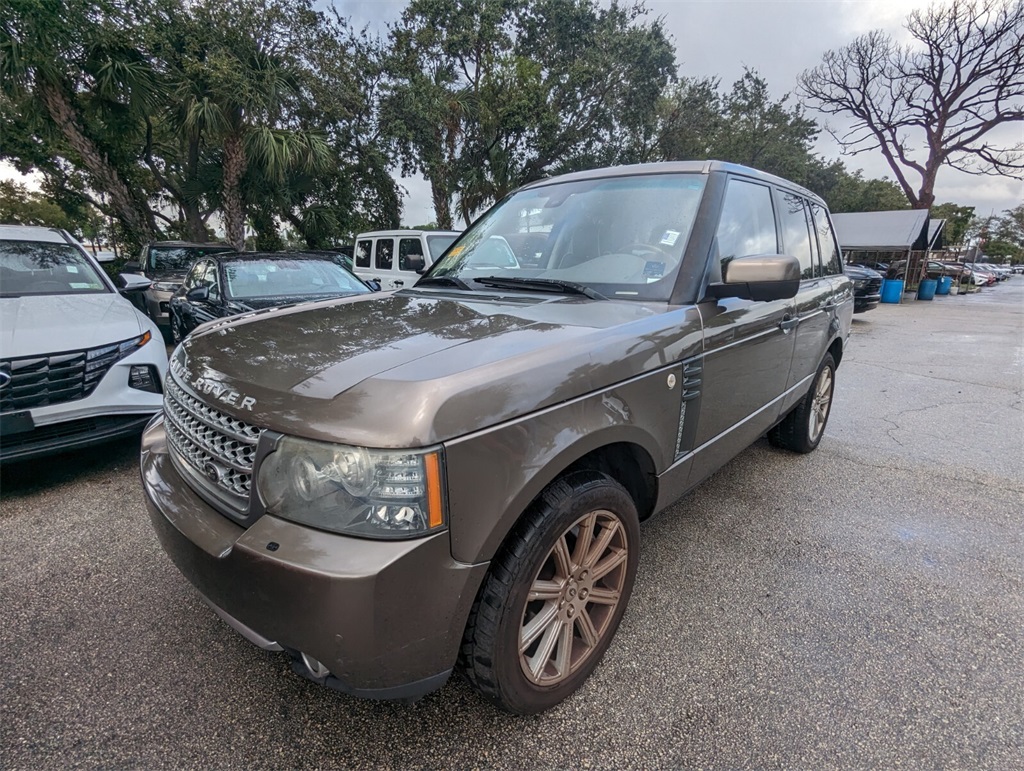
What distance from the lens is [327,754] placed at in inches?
62.1

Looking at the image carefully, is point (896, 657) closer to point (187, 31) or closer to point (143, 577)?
point (143, 577)

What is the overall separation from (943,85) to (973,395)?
2944 centimetres

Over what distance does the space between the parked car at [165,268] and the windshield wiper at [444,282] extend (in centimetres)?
748

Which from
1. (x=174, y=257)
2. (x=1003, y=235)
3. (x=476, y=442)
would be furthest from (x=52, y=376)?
(x=1003, y=235)

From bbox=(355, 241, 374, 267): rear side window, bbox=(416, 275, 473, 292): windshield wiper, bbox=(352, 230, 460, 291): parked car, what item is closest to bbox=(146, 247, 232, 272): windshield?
bbox=(355, 241, 374, 267): rear side window

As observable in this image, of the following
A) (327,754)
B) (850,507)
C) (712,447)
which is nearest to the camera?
(327,754)

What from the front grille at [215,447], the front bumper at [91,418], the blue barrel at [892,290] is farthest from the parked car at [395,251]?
the blue barrel at [892,290]

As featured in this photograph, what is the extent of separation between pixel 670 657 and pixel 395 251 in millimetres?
9235

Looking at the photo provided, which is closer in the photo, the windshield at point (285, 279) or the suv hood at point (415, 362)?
the suv hood at point (415, 362)

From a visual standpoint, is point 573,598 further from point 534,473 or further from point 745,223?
point 745,223

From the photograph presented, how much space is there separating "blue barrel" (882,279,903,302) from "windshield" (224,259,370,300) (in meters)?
21.7

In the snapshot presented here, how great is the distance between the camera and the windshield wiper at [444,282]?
2545 millimetres

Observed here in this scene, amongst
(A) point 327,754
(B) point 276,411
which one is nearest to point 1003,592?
(A) point 327,754

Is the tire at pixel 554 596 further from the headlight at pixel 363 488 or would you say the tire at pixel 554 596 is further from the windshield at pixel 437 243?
the windshield at pixel 437 243
